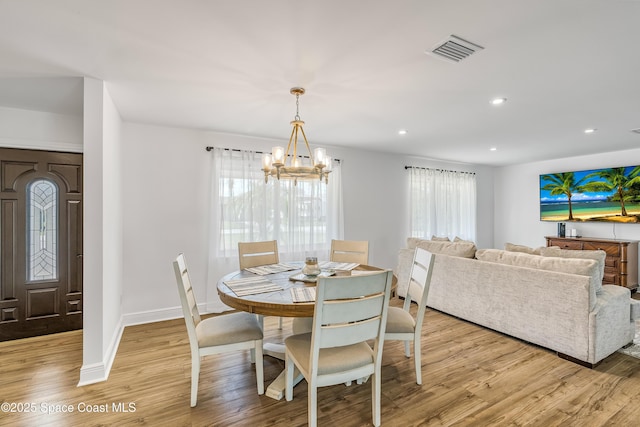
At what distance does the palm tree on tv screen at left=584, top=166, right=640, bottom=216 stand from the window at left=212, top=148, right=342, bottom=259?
457cm

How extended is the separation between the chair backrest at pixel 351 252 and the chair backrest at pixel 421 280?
796 millimetres

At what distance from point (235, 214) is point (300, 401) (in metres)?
2.56

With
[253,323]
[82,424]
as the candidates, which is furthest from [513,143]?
[82,424]

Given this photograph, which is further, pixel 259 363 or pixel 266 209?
pixel 266 209

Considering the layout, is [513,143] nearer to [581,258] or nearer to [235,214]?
[581,258]

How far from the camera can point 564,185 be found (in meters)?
5.67

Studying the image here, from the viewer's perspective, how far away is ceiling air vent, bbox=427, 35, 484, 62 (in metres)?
1.84

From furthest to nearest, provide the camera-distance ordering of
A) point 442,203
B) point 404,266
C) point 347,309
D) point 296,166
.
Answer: point 442,203, point 404,266, point 296,166, point 347,309

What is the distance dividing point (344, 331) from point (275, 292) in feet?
2.04

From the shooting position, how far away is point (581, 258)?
285 cm

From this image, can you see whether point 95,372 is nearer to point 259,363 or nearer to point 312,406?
point 259,363

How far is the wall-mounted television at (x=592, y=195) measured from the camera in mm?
4855

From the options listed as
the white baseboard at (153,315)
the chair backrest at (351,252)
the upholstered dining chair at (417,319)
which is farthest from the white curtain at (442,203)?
the white baseboard at (153,315)

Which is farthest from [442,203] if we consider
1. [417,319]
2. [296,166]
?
[296,166]
